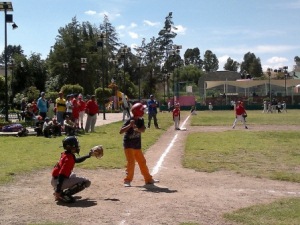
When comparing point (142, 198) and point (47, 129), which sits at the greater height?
point (47, 129)

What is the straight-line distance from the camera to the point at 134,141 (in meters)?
9.11

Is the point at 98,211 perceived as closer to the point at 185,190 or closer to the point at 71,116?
the point at 185,190

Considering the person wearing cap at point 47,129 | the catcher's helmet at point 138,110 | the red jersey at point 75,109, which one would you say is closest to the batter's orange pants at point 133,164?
the catcher's helmet at point 138,110

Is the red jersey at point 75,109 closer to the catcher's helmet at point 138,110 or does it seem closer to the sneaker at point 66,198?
the catcher's helmet at point 138,110

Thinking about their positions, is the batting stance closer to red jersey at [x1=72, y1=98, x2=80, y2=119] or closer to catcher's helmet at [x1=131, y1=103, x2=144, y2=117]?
catcher's helmet at [x1=131, y1=103, x2=144, y2=117]

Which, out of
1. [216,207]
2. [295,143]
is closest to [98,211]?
[216,207]

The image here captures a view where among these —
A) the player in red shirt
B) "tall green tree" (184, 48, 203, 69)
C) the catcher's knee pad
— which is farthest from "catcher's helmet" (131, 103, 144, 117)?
"tall green tree" (184, 48, 203, 69)

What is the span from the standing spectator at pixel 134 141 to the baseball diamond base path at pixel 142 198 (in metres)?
0.22

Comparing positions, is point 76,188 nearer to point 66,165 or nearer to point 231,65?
point 66,165

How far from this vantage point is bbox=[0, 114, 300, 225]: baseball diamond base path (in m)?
6.38

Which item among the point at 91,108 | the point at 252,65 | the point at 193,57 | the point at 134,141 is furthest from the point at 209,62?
the point at 134,141

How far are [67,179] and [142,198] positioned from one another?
127cm

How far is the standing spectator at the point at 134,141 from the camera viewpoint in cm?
893

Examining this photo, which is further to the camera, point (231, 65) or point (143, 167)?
point (231, 65)
